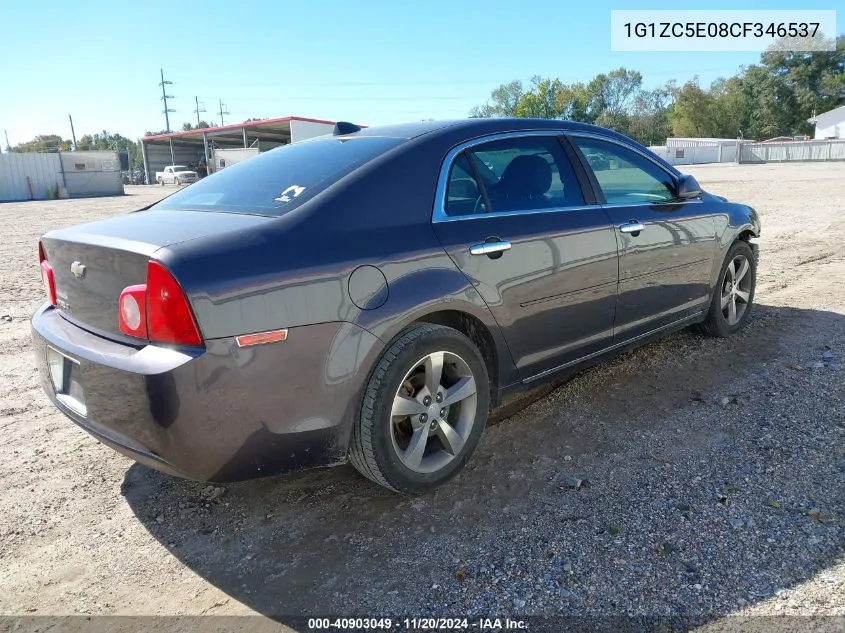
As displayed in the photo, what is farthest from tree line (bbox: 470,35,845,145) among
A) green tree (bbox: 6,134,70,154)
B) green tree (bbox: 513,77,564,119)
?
green tree (bbox: 6,134,70,154)

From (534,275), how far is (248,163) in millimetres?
1701

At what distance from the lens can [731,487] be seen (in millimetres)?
2967

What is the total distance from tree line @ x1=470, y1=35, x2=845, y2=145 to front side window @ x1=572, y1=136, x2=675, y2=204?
7408cm

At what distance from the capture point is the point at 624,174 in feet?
13.4

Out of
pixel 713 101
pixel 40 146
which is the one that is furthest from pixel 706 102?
pixel 40 146

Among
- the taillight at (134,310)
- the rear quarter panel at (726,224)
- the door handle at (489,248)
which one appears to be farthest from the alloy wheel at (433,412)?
the rear quarter panel at (726,224)

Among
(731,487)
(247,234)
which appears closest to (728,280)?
(731,487)

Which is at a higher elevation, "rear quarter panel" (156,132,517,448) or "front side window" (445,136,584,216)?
"front side window" (445,136,584,216)

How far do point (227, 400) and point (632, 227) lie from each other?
2584mm

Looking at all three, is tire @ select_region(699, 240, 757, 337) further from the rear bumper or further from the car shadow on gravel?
the rear bumper

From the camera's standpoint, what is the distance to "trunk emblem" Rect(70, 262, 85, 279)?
2689 mm

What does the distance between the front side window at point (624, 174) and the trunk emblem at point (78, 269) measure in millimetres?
2682

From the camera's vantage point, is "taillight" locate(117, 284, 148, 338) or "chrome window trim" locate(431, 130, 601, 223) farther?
"chrome window trim" locate(431, 130, 601, 223)

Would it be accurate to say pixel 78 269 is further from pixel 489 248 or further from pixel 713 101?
pixel 713 101
